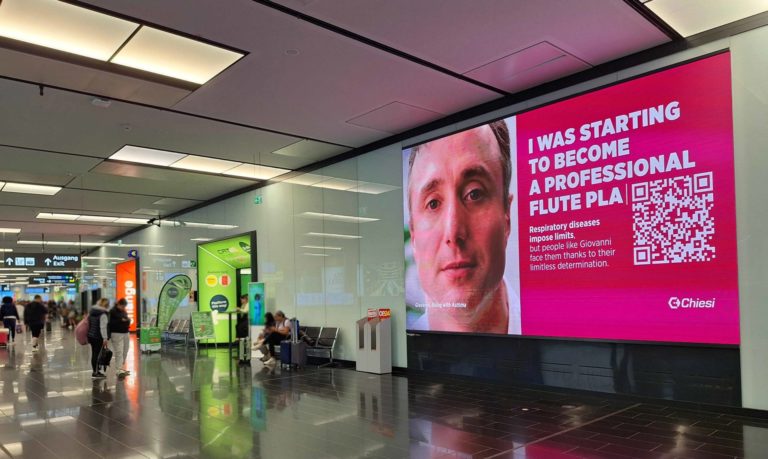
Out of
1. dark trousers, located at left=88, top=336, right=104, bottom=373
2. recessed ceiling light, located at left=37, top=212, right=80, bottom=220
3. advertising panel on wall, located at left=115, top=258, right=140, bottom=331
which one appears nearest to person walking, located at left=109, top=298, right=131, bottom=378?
dark trousers, located at left=88, top=336, right=104, bottom=373

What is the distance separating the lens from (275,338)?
11.0m

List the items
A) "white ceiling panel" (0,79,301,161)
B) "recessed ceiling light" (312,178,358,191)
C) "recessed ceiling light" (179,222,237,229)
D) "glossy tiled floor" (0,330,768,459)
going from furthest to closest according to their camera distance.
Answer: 1. "recessed ceiling light" (179,222,237,229)
2. "recessed ceiling light" (312,178,358,191)
3. "white ceiling panel" (0,79,301,161)
4. "glossy tiled floor" (0,330,768,459)

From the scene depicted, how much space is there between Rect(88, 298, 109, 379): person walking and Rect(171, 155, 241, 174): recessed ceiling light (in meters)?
2.91

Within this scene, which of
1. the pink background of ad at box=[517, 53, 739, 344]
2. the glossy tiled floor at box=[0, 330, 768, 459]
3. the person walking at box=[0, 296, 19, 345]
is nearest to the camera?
the glossy tiled floor at box=[0, 330, 768, 459]

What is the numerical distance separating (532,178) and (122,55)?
501 cm

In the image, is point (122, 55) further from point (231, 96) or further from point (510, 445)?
point (510, 445)

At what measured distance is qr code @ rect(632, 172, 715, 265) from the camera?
591 cm

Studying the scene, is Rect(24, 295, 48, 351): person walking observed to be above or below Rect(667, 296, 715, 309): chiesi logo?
below

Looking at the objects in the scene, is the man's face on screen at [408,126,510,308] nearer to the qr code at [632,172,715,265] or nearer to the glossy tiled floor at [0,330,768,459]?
the glossy tiled floor at [0,330,768,459]

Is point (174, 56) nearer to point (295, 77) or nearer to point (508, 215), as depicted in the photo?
→ point (295, 77)

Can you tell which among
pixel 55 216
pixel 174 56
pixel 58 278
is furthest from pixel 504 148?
pixel 58 278

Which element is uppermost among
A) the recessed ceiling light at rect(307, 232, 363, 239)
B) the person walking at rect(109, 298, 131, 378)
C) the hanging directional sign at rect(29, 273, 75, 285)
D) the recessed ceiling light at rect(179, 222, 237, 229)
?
the recessed ceiling light at rect(179, 222, 237, 229)

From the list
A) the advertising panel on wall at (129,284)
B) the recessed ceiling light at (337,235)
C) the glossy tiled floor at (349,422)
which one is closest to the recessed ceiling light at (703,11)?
the glossy tiled floor at (349,422)

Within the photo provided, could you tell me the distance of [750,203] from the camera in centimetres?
562
